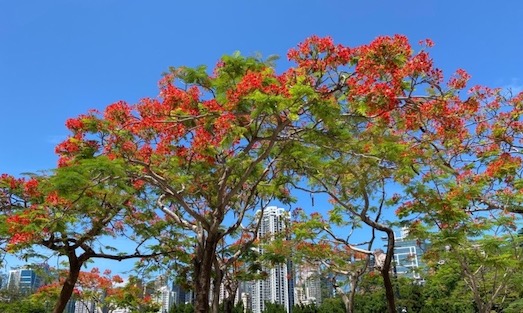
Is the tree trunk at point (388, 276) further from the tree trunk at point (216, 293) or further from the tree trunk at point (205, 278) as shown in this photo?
the tree trunk at point (216, 293)

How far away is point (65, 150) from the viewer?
8.61 meters

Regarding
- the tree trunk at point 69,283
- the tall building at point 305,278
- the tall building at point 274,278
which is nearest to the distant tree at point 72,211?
the tree trunk at point 69,283

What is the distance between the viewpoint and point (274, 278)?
84.8 feet

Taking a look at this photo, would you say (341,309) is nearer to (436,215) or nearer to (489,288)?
(489,288)

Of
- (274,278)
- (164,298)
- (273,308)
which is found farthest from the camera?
(164,298)

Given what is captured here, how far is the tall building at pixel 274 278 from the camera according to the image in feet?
50.9

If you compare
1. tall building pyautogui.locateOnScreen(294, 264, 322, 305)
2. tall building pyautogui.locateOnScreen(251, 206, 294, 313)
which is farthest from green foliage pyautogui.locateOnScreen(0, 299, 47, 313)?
tall building pyautogui.locateOnScreen(294, 264, 322, 305)

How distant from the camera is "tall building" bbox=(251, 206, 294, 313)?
1552 cm

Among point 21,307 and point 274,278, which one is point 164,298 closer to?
point 274,278

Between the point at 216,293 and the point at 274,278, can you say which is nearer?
the point at 216,293

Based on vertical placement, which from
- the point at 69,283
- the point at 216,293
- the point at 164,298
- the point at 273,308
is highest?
the point at 164,298

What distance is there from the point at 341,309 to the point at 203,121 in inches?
820

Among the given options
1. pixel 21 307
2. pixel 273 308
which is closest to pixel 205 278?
pixel 273 308

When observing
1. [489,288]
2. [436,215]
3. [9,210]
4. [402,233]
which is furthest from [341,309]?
[9,210]
